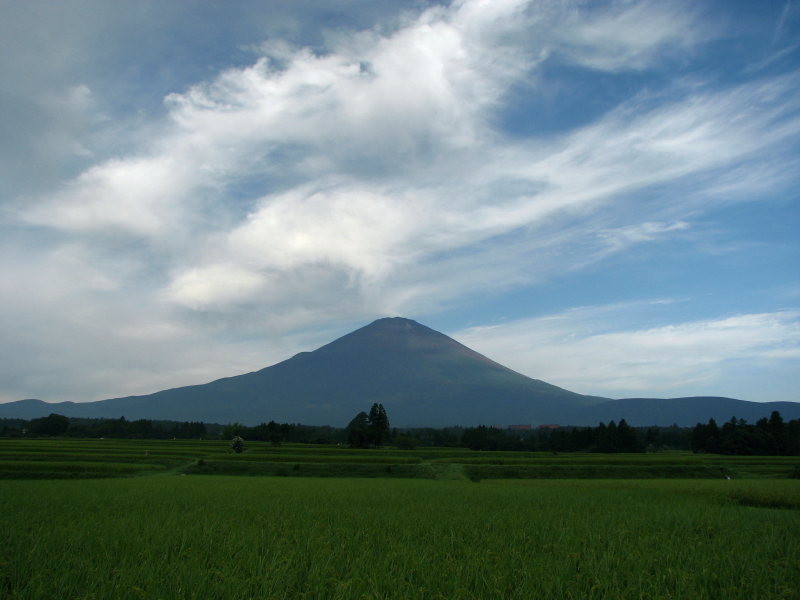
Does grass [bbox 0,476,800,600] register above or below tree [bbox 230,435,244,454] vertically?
above

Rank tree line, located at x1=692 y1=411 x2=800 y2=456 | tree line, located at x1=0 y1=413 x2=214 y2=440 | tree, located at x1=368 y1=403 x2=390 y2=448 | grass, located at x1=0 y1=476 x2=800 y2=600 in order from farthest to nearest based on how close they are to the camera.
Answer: tree line, located at x1=0 y1=413 x2=214 y2=440 → tree, located at x1=368 y1=403 x2=390 y2=448 → tree line, located at x1=692 y1=411 x2=800 y2=456 → grass, located at x1=0 y1=476 x2=800 y2=600

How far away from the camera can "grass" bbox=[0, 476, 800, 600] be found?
17.0ft

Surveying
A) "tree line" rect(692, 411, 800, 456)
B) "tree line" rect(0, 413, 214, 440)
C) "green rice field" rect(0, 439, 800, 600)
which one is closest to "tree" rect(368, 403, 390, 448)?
"tree line" rect(0, 413, 214, 440)

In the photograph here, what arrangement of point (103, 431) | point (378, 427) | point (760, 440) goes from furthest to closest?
1. point (103, 431)
2. point (378, 427)
3. point (760, 440)

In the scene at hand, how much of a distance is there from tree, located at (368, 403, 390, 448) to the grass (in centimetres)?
6582

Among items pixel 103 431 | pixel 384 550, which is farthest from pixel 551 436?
pixel 103 431

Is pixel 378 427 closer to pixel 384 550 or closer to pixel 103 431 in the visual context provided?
pixel 103 431

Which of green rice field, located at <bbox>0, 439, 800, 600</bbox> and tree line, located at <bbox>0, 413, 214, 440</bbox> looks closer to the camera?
green rice field, located at <bbox>0, 439, 800, 600</bbox>

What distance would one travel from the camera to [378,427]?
80688 millimetres

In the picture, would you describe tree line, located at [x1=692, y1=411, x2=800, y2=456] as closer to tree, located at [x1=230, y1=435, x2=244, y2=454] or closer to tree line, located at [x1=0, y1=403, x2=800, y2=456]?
tree line, located at [x1=0, y1=403, x2=800, y2=456]

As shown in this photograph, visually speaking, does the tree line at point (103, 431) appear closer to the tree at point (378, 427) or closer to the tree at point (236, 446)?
the tree at point (378, 427)

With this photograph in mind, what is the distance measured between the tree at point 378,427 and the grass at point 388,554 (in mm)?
65824

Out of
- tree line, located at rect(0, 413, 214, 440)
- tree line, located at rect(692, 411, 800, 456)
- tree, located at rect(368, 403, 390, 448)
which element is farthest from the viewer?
tree line, located at rect(0, 413, 214, 440)

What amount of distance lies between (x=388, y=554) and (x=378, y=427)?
250 feet
